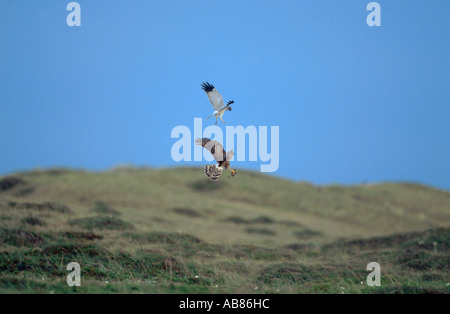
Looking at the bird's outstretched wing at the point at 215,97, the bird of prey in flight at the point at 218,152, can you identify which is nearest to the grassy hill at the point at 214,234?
the bird of prey in flight at the point at 218,152

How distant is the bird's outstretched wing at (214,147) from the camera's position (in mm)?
7031

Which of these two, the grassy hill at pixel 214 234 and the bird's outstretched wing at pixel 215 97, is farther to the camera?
the grassy hill at pixel 214 234

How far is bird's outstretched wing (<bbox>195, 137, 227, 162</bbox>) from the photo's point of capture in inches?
277

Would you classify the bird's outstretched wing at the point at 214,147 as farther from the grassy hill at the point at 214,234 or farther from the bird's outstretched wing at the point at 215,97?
the grassy hill at the point at 214,234

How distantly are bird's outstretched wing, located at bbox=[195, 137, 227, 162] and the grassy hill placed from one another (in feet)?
11.0

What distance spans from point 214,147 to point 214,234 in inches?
779

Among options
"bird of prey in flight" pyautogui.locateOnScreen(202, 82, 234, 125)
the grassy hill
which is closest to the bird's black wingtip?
"bird of prey in flight" pyautogui.locateOnScreen(202, 82, 234, 125)

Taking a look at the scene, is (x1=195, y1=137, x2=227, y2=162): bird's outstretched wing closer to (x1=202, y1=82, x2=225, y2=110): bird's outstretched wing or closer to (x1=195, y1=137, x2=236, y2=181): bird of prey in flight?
(x1=195, y1=137, x2=236, y2=181): bird of prey in flight

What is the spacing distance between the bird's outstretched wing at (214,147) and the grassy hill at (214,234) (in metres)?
3.37

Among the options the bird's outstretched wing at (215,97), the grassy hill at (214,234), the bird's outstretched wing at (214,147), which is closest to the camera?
the bird's outstretched wing at (214,147)

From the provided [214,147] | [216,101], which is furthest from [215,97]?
[214,147]

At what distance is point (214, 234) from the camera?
86.6ft
